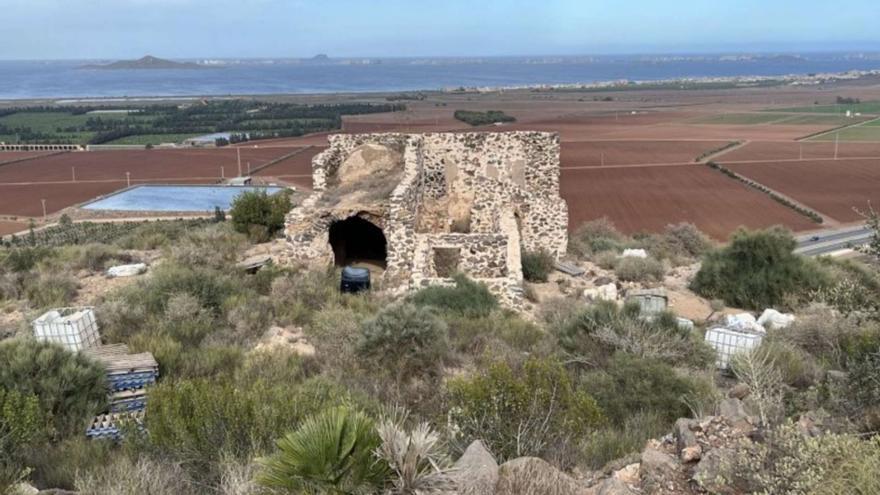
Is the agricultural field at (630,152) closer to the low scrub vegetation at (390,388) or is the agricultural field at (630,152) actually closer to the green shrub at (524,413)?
the low scrub vegetation at (390,388)

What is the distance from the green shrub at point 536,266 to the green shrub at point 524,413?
8.44 meters

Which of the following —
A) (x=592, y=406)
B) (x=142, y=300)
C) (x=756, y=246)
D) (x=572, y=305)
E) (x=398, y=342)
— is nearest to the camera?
(x=592, y=406)

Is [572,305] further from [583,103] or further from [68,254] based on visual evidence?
[583,103]

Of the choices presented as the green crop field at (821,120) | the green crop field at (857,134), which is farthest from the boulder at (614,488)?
the green crop field at (821,120)

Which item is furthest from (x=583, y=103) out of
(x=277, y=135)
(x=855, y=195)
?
(x=855, y=195)

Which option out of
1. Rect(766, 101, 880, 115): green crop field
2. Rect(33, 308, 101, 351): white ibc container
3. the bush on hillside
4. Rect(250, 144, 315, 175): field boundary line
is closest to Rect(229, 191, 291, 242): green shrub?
the bush on hillside

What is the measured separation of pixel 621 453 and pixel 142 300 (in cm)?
816

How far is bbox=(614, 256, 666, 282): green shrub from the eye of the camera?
50.4ft

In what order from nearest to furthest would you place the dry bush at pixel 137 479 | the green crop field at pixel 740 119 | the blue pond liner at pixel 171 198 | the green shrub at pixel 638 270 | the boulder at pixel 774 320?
the dry bush at pixel 137 479 < the boulder at pixel 774 320 < the green shrub at pixel 638 270 < the blue pond liner at pixel 171 198 < the green crop field at pixel 740 119

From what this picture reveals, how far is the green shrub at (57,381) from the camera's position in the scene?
664cm

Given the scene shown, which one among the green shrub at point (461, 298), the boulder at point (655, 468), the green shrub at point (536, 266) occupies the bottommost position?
the green shrub at point (536, 266)

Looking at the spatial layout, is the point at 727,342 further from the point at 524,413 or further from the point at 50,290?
the point at 50,290

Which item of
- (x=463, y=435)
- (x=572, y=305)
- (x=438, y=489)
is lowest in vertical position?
(x=572, y=305)

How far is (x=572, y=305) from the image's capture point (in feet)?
38.0
